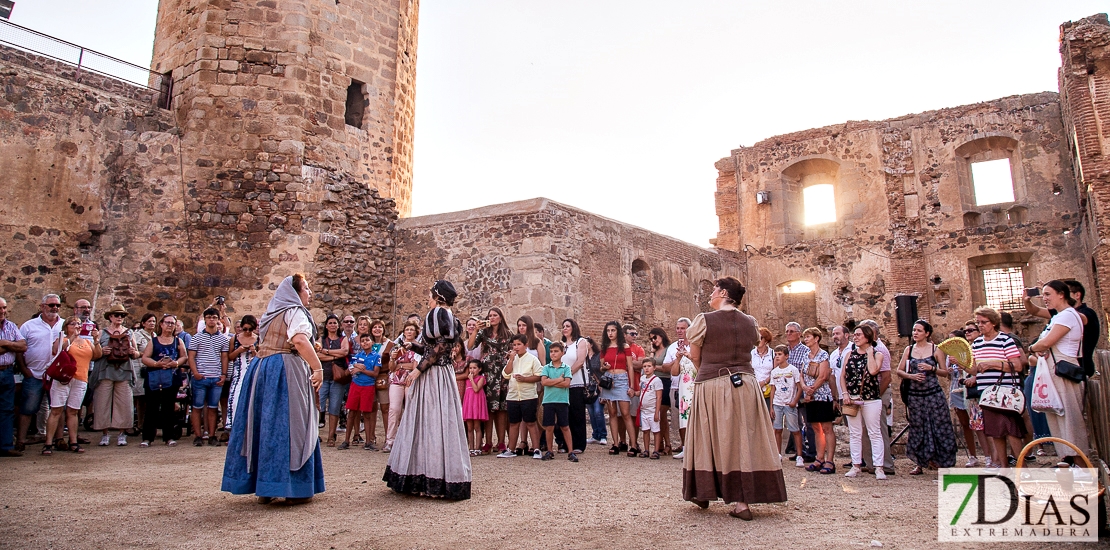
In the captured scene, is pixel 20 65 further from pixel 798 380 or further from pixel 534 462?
pixel 798 380

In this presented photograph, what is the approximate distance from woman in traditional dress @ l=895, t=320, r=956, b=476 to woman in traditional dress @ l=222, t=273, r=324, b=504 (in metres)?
5.85

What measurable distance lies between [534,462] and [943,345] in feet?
15.4

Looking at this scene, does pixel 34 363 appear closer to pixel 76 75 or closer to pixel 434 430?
pixel 434 430

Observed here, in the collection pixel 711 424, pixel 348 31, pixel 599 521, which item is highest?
pixel 348 31

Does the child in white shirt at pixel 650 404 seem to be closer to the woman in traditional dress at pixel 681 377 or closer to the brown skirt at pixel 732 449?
the woman in traditional dress at pixel 681 377

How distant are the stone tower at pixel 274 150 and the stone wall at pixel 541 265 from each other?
93cm

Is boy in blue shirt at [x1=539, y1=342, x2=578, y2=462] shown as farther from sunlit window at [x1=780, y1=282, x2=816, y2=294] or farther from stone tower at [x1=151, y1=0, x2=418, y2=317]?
sunlit window at [x1=780, y1=282, x2=816, y2=294]

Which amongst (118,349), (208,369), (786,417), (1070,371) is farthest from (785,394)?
(118,349)

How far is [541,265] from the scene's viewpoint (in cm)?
1188

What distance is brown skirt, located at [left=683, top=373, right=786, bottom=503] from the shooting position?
485 cm

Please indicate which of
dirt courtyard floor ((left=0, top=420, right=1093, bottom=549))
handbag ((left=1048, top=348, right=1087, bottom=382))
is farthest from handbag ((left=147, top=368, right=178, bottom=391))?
handbag ((left=1048, top=348, right=1087, bottom=382))

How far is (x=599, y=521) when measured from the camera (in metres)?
4.79

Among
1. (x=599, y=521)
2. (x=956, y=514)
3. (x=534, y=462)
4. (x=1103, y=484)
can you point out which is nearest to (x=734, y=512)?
(x=599, y=521)

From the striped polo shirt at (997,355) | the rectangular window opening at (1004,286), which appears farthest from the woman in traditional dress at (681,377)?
the rectangular window opening at (1004,286)
